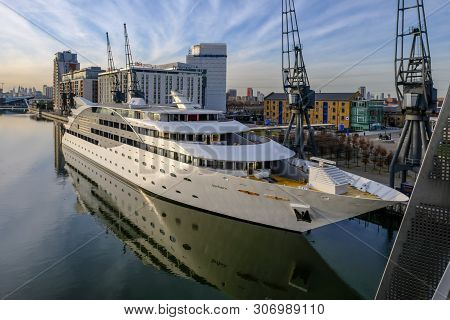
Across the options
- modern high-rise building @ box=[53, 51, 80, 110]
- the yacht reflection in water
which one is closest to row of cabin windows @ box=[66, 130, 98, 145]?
the yacht reflection in water

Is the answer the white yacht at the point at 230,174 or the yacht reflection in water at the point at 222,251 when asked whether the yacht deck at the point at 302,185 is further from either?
the yacht reflection in water at the point at 222,251

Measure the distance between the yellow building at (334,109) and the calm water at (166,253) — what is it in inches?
2051

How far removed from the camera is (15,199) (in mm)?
26703

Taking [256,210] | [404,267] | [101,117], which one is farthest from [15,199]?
[404,267]

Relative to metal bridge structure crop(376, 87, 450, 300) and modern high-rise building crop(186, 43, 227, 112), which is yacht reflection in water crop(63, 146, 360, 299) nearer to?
metal bridge structure crop(376, 87, 450, 300)

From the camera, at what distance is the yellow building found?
72250mm

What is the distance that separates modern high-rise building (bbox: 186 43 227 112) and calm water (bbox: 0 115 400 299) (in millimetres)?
121131

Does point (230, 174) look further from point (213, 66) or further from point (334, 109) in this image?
point (213, 66)

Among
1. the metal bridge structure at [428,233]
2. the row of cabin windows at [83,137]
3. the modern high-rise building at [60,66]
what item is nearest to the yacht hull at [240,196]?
the metal bridge structure at [428,233]

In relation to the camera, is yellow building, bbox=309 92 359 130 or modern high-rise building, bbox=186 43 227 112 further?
modern high-rise building, bbox=186 43 227 112

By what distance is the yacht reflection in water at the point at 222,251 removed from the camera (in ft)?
51.2

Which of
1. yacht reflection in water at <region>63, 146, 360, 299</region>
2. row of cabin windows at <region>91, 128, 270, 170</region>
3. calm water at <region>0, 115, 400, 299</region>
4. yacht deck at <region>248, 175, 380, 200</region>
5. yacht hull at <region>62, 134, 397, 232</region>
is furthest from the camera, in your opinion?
row of cabin windows at <region>91, 128, 270, 170</region>

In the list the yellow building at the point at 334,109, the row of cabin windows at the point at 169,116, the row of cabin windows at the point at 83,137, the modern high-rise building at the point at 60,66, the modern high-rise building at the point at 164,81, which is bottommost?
the row of cabin windows at the point at 83,137

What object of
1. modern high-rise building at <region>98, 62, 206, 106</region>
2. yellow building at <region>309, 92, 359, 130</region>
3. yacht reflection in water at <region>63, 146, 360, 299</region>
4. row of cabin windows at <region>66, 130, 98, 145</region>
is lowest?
yacht reflection in water at <region>63, 146, 360, 299</region>
